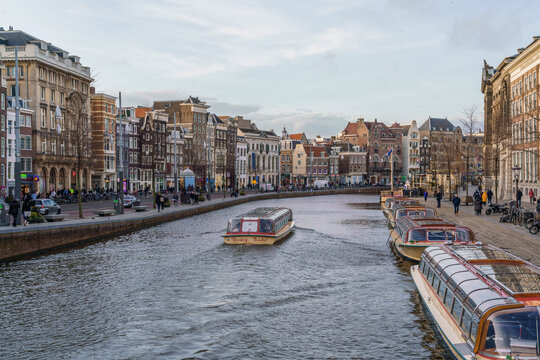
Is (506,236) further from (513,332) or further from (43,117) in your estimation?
(43,117)

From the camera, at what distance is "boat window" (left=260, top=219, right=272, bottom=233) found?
38.0m

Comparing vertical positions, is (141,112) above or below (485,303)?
above

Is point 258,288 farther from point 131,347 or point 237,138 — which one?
point 237,138

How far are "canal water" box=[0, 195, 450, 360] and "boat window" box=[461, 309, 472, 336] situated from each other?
235 centimetres

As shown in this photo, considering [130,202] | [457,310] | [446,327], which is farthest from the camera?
[130,202]

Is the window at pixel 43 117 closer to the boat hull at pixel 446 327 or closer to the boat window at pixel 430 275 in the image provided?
the boat hull at pixel 446 327

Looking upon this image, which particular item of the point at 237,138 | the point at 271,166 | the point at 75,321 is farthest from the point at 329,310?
the point at 271,166

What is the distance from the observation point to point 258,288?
24.5 metres

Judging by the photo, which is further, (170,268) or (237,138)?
(237,138)

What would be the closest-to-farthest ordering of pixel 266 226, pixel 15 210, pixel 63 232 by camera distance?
pixel 15 210, pixel 63 232, pixel 266 226

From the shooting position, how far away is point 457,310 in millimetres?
15422

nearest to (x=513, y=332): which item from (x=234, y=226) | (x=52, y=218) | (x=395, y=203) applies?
(x=234, y=226)

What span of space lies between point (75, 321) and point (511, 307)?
13.9 m

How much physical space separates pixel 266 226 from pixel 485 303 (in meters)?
25.4
